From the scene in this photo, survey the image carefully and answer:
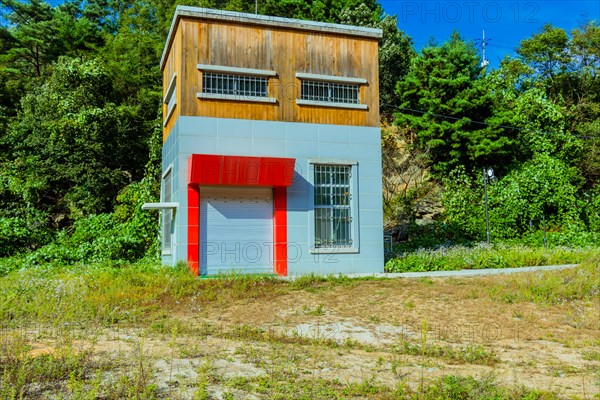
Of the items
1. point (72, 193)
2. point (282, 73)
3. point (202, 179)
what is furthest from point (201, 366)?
point (72, 193)

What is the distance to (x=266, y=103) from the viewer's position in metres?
13.3

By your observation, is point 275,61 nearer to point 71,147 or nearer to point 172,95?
point 172,95

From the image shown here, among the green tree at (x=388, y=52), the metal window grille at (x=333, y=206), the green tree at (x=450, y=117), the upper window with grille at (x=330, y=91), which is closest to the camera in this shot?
the metal window grille at (x=333, y=206)

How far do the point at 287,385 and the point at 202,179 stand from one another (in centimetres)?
779

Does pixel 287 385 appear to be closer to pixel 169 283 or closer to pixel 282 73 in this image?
pixel 169 283

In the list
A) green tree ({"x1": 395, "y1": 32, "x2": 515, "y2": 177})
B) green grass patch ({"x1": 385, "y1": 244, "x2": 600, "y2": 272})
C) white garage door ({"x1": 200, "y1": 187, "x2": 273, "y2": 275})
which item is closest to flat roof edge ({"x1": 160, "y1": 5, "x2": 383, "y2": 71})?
white garage door ({"x1": 200, "y1": 187, "x2": 273, "y2": 275})

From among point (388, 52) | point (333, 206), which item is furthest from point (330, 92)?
point (388, 52)

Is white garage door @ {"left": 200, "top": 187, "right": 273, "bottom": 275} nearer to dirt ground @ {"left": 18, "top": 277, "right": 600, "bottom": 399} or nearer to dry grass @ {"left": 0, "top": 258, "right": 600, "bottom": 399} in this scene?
dry grass @ {"left": 0, "top": 258, "right": 600, "bottom": 399}

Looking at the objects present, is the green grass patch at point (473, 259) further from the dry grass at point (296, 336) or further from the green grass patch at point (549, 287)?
the green grass patch at point (549, 287)

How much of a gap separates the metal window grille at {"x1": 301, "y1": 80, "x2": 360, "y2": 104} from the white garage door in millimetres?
2805

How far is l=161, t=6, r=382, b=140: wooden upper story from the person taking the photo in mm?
12914

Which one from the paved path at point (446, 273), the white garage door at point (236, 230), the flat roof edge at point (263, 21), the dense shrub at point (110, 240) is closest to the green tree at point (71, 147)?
the dense shrub at point (110, 240)

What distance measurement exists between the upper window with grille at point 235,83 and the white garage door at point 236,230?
2312mm

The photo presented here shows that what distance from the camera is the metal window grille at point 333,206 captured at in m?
13.5
